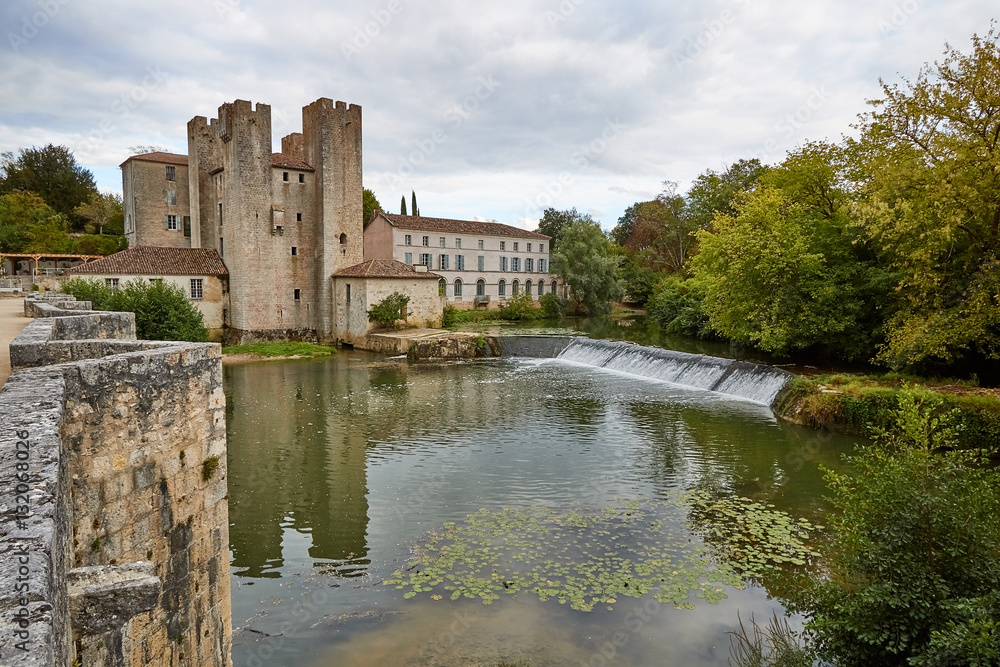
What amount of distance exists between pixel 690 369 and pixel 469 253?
3116 centimetres

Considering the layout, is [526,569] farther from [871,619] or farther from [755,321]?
[755,321]

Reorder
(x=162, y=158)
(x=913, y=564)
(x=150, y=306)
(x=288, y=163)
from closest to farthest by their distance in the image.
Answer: (x=913, y=564) < (x=150, y=306) < (x=288, y=163) < (x=162, y=158)

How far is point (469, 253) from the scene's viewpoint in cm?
5200

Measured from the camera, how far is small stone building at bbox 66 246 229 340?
30.7 meters

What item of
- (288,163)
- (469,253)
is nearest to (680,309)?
(469,253)

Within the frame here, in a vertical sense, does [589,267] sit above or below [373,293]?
above

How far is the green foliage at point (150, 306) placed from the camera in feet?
74.4

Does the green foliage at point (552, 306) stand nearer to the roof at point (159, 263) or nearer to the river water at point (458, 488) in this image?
the roof at point (159, 263)

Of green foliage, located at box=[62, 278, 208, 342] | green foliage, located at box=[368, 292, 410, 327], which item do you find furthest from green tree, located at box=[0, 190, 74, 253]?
green foliage, located at box=[368, 292, 410, 327]

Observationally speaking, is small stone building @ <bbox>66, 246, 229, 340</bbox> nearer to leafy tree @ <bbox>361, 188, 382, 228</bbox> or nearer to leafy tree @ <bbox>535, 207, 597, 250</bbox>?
leafy tree @ <bbox>361, 188, 382, 228</bbox>

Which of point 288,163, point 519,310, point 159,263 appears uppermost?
point 288,163

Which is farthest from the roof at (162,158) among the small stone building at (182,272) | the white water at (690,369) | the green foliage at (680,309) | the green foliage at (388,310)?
the green foliage at (680,309)

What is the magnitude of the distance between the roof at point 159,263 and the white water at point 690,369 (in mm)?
20391

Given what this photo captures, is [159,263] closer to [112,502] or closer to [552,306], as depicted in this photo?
[552,306]
